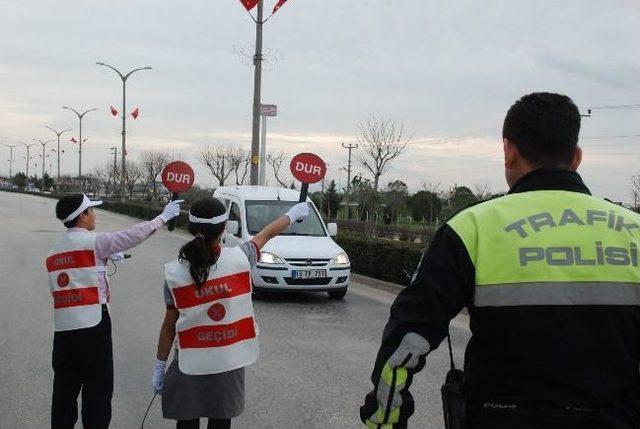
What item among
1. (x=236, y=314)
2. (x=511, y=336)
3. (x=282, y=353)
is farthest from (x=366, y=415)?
(x=282, y=353)

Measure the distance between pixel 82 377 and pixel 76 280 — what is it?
1.85 ft

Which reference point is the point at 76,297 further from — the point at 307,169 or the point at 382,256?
the point at 382,256

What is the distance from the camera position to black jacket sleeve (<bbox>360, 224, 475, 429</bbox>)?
1.98 metres

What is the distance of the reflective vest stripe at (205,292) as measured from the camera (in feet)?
11.0

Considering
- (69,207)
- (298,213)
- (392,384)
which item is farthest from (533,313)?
(69,207)

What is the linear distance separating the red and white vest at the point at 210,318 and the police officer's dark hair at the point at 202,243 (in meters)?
0.04

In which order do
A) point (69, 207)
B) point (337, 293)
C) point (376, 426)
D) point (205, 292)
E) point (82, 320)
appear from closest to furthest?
point (376, 426) < point (205, 292) < point (82, 320) < point (69, 207) < point (337, 293)

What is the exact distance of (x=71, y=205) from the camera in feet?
13.6

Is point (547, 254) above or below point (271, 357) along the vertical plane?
above

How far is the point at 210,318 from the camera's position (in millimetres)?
3385

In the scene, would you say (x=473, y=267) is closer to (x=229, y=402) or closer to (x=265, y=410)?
(x=229, y=402)

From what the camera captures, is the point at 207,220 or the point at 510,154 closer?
the point at 510,154

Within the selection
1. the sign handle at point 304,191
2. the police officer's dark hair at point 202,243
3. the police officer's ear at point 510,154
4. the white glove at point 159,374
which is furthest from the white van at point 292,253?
the police officer's ear at point 510,154

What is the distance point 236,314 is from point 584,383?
6.16 ft
